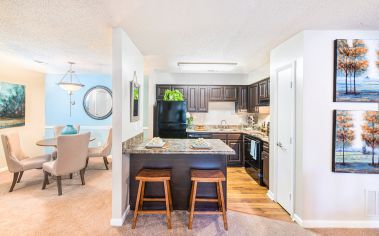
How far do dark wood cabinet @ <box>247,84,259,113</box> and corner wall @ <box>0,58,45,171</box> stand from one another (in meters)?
5.72

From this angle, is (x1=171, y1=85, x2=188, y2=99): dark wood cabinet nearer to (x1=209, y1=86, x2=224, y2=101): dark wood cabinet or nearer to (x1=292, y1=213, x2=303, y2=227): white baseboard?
(x1=209, y1=86, x2=224, y2=101): dark wood cabinet

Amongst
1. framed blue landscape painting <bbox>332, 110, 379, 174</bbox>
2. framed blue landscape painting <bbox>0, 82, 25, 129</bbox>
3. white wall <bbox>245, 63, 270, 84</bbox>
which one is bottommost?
framed blue landscape painting <bbox>332, 110, 379, 174</bbox>

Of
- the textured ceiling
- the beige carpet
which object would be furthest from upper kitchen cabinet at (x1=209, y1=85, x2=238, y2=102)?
the beige carpet

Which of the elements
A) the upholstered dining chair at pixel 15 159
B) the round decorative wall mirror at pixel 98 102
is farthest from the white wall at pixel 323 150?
the round decorative wall mirror at pixel 98 102

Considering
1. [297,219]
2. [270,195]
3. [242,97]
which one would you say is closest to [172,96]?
[242,97]

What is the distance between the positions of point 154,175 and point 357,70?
9.24 ft

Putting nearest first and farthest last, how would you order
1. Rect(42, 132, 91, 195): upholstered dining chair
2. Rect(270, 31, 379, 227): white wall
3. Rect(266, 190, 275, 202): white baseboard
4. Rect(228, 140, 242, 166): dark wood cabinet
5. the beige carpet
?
the beige carpet < Rect(270, 31, 379, 227): white wall < Rect(266, 190, 275, 202): white baseboard < Rect(42, 132, 91, 195): upholstered dining chair < Rect(228, 140, 242, 166): dark wood cabinet

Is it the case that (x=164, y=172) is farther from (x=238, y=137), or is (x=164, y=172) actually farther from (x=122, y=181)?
(x=238, y=137)

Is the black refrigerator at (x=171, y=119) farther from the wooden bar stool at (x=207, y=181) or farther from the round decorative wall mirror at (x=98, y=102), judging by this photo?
the wooden bar stool at (x=207, y=181)

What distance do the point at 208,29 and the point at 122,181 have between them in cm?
226

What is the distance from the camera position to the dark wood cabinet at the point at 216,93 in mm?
5339

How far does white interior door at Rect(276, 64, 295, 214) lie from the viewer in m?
2.67

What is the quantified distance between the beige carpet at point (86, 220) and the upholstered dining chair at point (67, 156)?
37cm

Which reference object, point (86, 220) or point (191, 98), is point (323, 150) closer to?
point (86, 220)
